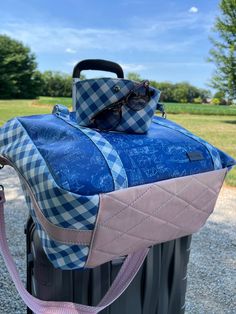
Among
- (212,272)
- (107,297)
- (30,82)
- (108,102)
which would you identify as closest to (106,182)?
(108,102)

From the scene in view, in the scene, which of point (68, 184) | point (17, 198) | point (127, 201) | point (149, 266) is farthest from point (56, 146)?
point (17, 198)

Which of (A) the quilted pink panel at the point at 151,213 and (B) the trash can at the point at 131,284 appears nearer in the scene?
(A) the quilted pink panel at the point at 151,213

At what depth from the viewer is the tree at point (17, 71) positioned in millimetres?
39562

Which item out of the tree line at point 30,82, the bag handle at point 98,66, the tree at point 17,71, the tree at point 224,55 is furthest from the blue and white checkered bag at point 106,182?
the tree at point 17,71

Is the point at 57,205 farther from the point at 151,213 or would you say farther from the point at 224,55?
the point at 224,55

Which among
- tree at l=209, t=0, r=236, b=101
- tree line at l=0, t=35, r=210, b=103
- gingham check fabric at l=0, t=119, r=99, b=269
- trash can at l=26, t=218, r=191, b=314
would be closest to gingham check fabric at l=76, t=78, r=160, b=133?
gingham check fabric at l=0, t=119, r=99, b=269

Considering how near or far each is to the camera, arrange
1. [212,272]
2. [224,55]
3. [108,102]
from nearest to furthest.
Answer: [108,102] → [212,272] → [224,55]

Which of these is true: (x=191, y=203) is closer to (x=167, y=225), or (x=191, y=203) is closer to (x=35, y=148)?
(x=167, y=225)

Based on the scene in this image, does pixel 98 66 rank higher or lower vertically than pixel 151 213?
higher

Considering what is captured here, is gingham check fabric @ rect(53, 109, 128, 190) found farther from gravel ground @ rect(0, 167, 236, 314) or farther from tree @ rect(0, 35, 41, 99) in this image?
tree @ rect(0, 35, 41, 99)

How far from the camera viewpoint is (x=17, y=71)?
140 ft

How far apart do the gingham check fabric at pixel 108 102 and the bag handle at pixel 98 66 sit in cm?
27

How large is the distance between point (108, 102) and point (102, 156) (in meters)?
0.22

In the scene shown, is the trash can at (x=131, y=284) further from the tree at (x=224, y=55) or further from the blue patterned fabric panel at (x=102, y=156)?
the tree at (x=224, y=55)
